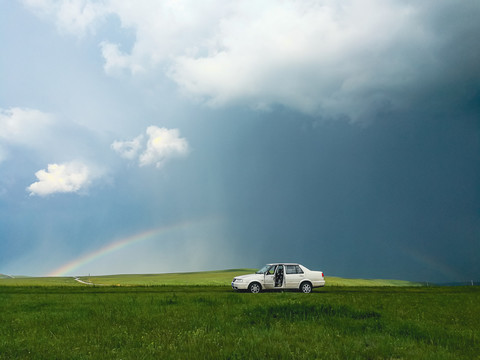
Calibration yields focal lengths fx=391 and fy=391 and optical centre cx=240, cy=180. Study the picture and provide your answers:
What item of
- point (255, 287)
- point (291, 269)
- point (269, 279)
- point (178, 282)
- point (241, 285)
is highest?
point (291, 269)

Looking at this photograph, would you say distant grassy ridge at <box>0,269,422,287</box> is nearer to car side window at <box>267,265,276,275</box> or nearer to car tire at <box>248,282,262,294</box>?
car side window at <box>267,265,276,275</box>

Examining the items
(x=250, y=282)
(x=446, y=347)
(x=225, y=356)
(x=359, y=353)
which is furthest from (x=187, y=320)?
(x=250, y=282)

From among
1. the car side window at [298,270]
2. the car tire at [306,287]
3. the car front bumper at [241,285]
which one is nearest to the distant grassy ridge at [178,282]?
the car tire at [306,287]

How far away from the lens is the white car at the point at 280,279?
26938 millimetres

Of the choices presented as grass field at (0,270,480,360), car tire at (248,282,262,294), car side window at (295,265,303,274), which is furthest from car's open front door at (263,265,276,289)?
grass field at (0,270,480,360)

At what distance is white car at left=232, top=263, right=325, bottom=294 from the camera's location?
2694 cm

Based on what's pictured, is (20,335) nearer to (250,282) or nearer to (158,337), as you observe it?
(158,337)

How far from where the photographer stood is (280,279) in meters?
27.4

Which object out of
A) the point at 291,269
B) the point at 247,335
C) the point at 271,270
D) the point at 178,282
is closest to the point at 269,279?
the point at 271,270

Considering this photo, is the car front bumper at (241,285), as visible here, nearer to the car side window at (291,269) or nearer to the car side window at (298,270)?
the car side window at (291,269)

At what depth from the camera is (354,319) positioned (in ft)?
35.3

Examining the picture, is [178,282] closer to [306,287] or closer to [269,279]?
[269,279]

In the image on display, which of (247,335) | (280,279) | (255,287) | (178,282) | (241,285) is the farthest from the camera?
(178,282)

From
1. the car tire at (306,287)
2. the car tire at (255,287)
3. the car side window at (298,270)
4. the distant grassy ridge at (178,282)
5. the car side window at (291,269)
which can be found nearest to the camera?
the car tire at (255,287)
